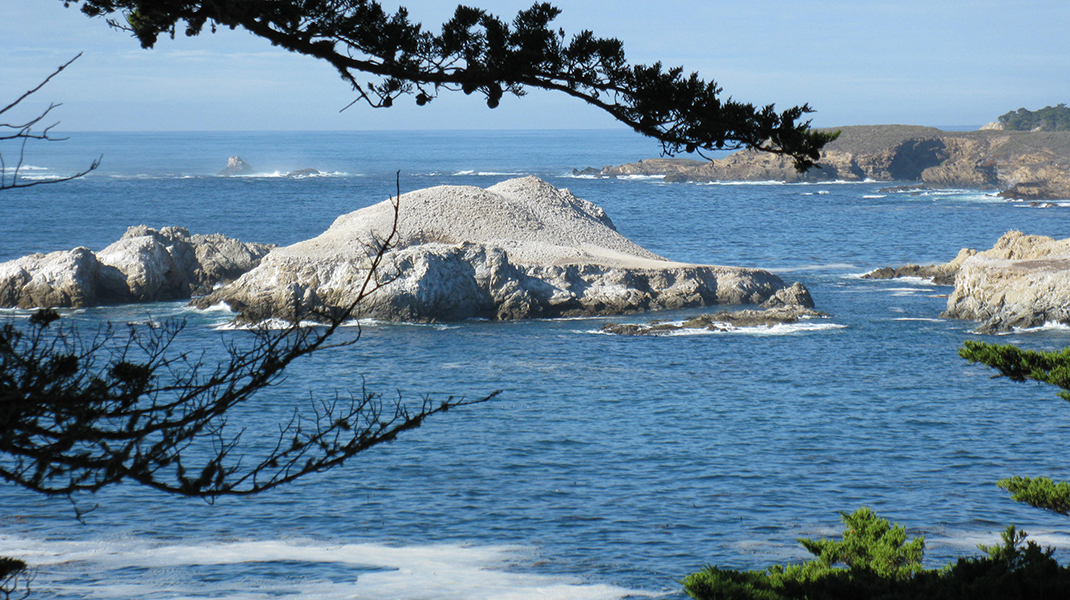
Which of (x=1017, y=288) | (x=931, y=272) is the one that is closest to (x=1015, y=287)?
(x=1017, y=288)

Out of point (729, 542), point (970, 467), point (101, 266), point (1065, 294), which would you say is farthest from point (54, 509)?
point (1065, 294)

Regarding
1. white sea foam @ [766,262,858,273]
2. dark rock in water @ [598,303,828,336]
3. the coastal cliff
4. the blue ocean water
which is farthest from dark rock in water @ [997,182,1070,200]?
dark rock in water @ [598,303,828,336]

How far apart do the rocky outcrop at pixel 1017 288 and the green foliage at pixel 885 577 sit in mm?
33556

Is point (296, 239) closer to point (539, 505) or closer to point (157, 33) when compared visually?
point (539, 505)

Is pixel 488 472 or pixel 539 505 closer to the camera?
pixel 539 505

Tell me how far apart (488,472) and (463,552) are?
5851mm

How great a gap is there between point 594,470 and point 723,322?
21.3 metres

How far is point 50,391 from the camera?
8.19 meters

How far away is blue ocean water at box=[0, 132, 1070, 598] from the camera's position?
20.6m

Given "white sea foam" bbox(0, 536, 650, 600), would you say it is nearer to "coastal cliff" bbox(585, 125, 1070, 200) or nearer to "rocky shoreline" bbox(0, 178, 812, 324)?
"rocky shoreline" bbox(0, 178, 812, 324)

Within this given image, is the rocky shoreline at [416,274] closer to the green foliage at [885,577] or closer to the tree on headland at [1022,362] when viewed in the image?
the green foliage at [885,577]

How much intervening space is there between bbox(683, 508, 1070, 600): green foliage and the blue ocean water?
5.94 meters

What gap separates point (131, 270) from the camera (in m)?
53.0

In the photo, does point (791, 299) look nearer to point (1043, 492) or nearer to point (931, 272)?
point (931, 272)
